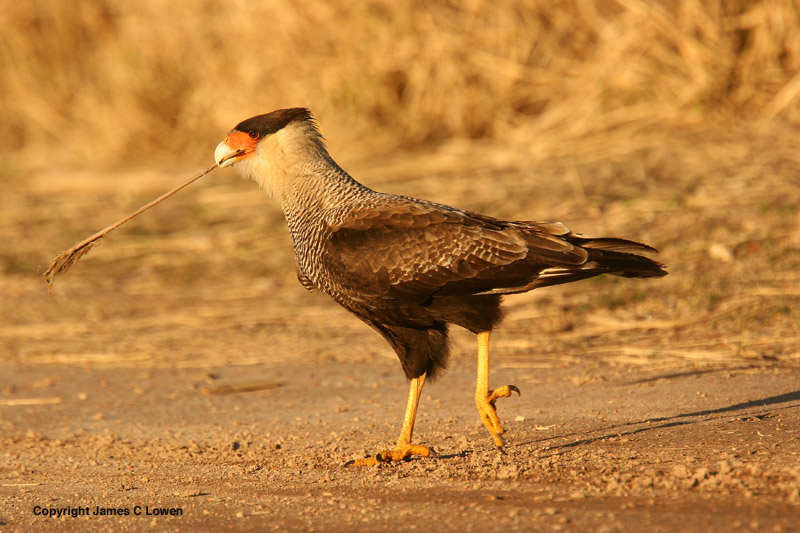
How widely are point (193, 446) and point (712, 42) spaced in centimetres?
776

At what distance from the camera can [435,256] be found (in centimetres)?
455

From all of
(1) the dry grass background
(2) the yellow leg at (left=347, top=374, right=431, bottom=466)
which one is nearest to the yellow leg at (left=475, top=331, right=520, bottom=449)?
A: (2) the yellow leg at (left=347, top=374, right=431, bottom=466)

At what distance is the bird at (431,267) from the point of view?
451cm

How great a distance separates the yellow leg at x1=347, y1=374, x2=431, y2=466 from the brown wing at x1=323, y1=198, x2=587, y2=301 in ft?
1.53

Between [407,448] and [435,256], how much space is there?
2.98 ft

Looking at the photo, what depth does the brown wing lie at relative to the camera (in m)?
4.50

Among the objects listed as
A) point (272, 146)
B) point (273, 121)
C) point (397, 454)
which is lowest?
point (397, 454)

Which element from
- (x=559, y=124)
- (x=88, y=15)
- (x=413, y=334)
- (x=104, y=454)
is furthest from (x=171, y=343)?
(x=88, y=15)

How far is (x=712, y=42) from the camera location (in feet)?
34.3

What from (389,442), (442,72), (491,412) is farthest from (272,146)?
(442,72)

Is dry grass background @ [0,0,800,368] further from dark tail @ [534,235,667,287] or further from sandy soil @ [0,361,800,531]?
dark tail @ [534,235,667,287]

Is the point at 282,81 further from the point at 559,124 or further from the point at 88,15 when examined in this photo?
the point at 88,15

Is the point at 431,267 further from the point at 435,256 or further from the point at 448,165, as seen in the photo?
the point at 448,165

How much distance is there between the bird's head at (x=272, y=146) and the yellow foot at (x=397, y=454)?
60.2 inches
